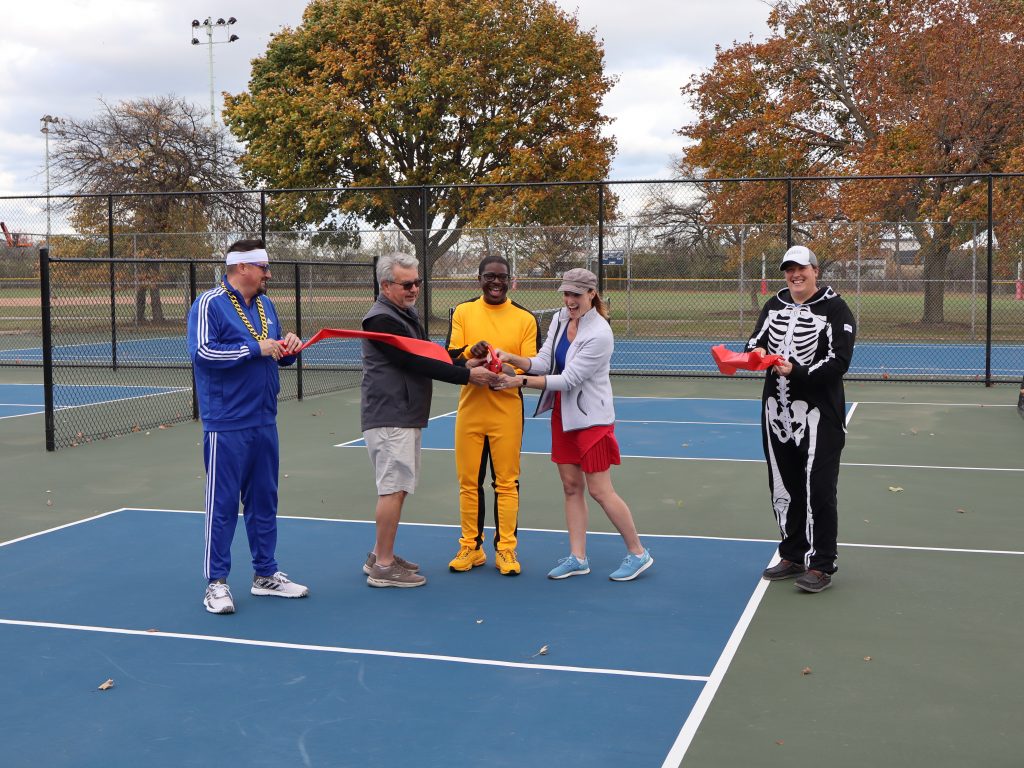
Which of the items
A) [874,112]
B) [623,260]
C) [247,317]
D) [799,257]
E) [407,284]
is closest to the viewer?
[247,317]

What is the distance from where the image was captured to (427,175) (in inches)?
1147

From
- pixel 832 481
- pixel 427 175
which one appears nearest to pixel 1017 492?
pixel 832 481

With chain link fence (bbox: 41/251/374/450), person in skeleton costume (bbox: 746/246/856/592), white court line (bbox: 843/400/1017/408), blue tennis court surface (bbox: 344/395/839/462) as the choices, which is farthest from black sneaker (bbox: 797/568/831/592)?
white court line (bbox: 843/400/1017/408)

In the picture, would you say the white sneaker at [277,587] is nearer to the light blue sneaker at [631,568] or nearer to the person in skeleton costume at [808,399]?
the light blue sneaker at [631,568]

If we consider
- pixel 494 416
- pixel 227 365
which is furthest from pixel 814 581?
pixel 227 365

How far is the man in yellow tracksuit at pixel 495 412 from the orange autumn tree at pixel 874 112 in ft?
58.1

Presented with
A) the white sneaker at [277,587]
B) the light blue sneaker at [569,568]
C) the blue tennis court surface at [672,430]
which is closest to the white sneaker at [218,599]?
the white sneaker at [277,587]

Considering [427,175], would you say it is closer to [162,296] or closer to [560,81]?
[560,81]

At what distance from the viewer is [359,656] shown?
5227 millimetres

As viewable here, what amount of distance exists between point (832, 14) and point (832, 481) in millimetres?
26164

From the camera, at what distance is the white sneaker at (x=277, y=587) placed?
6180mm

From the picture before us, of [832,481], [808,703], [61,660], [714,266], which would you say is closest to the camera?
[808,703]

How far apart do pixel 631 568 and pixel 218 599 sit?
2235 millimetres

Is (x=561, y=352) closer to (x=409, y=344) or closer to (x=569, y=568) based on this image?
(x=409, y=344)
